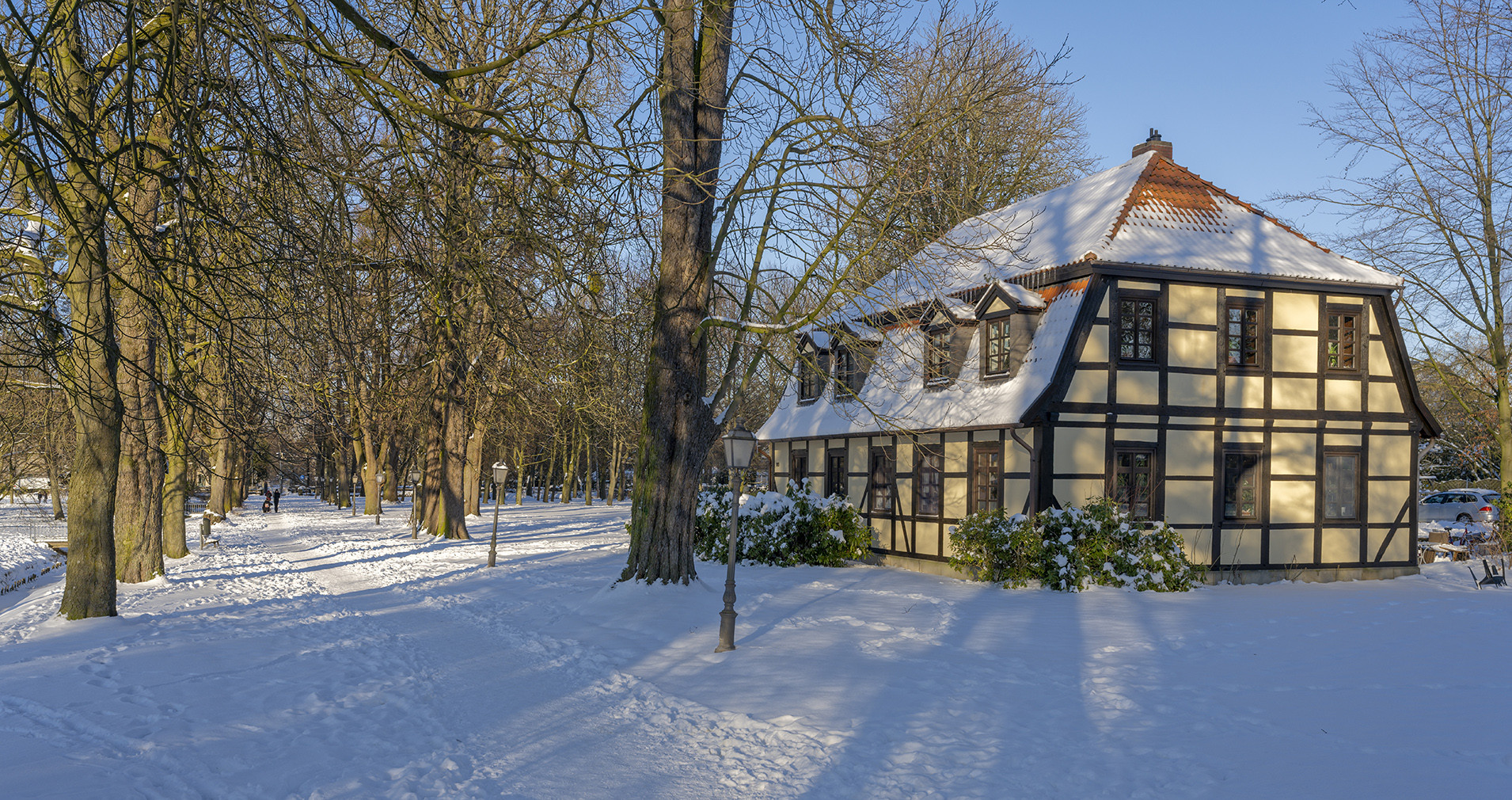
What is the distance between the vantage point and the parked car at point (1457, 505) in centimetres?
3753

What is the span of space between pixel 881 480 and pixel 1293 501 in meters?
7.68

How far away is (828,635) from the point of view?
37.2ft

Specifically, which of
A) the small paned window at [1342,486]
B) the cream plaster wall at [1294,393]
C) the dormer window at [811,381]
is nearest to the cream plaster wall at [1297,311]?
the cream plaster wall at [1294,393]

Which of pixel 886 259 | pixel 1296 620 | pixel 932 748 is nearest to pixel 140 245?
pixel 932 748

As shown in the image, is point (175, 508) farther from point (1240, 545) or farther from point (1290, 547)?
point (1290, 547)

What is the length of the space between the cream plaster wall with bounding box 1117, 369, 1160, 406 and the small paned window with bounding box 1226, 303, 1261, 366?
1672 millimetres

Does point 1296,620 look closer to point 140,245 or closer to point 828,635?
point 828,635

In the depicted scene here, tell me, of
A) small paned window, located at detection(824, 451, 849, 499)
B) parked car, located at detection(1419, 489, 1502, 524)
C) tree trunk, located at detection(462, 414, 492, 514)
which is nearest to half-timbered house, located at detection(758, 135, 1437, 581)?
small paned window, located at detection(824, 451, 849, 499)

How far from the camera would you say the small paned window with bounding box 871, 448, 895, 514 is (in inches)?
806

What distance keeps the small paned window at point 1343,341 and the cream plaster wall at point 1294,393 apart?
661 millimetres

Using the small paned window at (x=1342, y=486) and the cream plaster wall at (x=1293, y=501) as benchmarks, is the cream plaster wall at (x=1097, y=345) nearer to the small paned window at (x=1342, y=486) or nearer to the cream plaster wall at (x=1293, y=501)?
the cream plaster wall at (x=1293, y=501)

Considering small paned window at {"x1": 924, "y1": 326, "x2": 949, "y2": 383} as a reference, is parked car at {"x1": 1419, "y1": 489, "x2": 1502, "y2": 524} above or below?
below

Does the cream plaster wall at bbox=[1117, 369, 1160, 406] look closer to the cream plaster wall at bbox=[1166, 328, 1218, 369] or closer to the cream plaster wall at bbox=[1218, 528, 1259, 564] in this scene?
the cream plaster wall at bbox=[1166, 328, 1218, 369]

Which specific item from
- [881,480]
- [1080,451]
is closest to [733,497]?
[1080,451]
